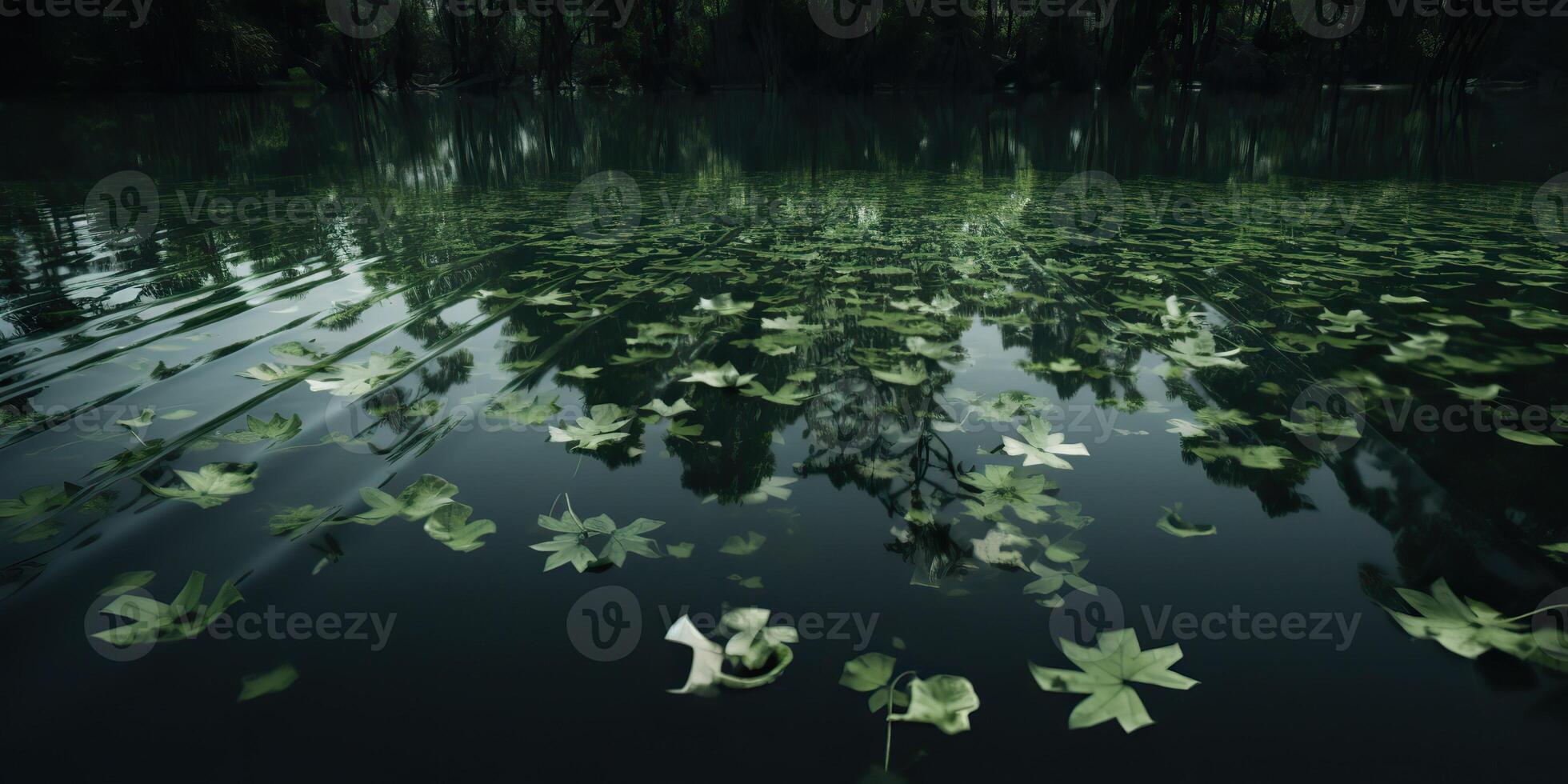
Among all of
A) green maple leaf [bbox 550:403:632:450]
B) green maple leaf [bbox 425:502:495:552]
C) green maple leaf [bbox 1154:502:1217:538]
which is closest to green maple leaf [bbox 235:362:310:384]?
green maple leaf [bbox 550:403:632:450]

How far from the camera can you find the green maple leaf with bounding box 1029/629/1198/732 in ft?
5.12

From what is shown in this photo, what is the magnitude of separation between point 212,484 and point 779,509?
6.04 feet

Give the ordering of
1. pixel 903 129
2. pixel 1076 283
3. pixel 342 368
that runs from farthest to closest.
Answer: pixel 903 129
pixel 1076 283
pixel 342 368

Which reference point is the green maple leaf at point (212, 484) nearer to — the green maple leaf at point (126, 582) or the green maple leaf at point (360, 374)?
the green maple leaf at point (126, 582)

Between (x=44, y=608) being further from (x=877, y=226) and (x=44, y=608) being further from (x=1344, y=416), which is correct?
(x=877, y=226)

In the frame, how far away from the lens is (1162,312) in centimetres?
441

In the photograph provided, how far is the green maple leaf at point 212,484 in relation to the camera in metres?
2.32

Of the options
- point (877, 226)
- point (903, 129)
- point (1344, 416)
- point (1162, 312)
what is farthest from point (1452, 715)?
point (903, 129)

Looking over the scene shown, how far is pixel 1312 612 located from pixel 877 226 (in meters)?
5.60

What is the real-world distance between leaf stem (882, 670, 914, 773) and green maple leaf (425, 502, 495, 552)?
1.26 metres

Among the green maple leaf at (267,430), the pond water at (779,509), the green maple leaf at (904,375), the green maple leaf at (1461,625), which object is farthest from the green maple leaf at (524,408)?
the green maple leaf at (1461,625)

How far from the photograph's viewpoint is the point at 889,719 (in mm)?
1556

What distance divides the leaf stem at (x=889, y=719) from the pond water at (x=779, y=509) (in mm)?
19

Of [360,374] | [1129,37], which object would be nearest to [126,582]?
[360,374]
